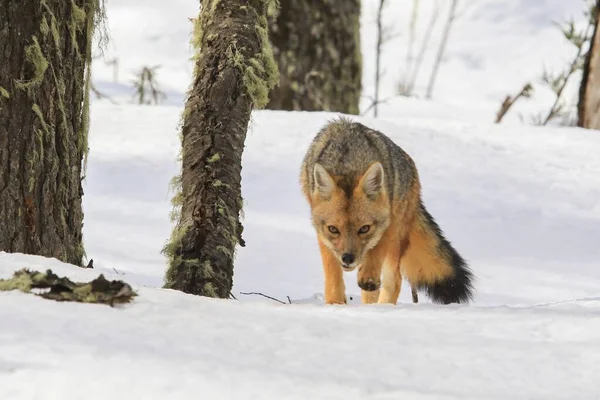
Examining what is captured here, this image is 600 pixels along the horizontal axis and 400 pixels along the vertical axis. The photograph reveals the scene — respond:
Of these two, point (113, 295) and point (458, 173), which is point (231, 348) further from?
point (458, 173)

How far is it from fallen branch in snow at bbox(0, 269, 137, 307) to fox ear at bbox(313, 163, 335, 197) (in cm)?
212

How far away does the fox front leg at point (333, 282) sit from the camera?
4.82 meters

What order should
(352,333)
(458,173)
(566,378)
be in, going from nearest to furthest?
1. (566,378)
2. (352,333)
3. (458,173)

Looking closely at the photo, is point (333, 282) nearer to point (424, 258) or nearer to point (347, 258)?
point (347, 258)

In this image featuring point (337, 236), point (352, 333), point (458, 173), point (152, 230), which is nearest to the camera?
point (352, 333)

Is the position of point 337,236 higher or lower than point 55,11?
lower

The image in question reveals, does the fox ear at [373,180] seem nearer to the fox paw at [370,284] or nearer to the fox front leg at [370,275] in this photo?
the fox front leg at [370,275]

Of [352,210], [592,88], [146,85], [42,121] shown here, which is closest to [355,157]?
[352,210]

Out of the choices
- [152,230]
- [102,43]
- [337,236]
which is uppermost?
[102,43]

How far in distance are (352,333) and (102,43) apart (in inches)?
89.4

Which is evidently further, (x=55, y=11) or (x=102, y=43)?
(x=102, y=43)

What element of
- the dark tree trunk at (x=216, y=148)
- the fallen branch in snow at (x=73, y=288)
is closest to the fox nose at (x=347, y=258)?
the dark tree trunk at (x=216, y=148)

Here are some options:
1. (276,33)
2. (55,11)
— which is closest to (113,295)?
(55,11)

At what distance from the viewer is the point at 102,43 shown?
4312 mm
